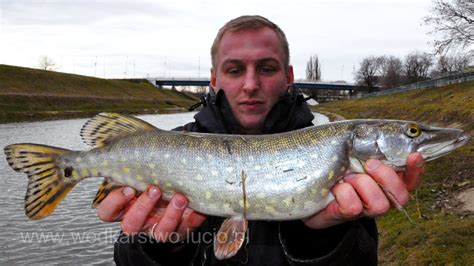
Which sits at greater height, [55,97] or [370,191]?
[55,97]

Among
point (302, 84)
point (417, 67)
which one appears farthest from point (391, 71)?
point (302, 84)

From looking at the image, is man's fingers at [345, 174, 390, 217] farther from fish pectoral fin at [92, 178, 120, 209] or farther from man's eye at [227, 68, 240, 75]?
fish pectoral fin at [92, 178, 120, 209]

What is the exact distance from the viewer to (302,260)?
3.03 meters

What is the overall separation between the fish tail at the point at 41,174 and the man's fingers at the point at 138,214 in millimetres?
666

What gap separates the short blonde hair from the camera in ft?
12.8

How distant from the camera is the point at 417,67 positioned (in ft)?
321

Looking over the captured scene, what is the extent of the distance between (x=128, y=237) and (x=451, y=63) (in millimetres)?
96636

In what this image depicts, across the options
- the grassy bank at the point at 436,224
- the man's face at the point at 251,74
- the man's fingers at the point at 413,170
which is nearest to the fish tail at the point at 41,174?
the man's face at the point at 251,74

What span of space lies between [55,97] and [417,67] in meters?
79.2

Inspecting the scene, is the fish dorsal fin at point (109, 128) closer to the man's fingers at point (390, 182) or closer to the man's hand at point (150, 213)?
the man's hand at point (150, 213)

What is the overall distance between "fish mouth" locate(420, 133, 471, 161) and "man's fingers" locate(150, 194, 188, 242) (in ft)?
5.80

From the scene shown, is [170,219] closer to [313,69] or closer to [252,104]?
[252,104]

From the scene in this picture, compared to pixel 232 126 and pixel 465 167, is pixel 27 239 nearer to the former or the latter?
pixel 232 126

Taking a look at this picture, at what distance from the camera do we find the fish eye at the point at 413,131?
3.12 meters
